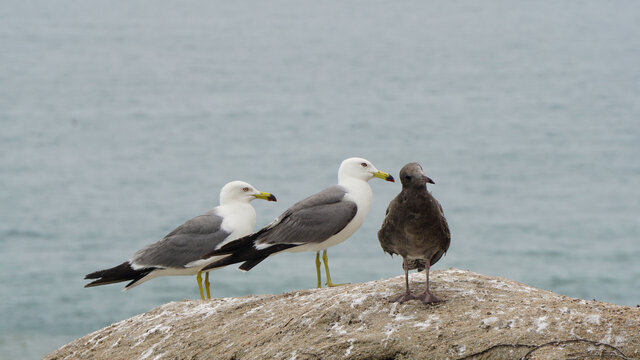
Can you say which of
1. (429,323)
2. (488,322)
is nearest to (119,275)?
(429,323)

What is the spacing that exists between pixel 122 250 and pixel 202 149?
35.6 feet

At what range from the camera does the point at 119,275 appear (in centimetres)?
952

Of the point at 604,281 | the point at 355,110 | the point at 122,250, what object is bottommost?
the point at 604,281

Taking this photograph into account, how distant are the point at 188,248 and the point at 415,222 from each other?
3.84 m

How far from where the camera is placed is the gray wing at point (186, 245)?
9477mm

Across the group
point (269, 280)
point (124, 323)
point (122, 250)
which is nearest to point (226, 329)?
point (124, 323)

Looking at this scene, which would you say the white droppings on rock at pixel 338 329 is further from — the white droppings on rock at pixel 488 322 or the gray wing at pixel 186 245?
the gray wing at pixel 186 245

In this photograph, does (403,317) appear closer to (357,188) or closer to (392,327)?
(392,327)

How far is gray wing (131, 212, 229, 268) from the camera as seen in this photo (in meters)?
9.48

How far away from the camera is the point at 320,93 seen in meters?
49.0

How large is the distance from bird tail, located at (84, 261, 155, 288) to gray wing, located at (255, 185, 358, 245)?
1606mm

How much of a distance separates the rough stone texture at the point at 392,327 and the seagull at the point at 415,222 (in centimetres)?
45

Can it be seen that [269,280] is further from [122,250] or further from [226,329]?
[226,329]

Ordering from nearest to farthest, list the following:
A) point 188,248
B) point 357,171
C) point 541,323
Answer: point 541,323 < point 357,171 < point 188,248
